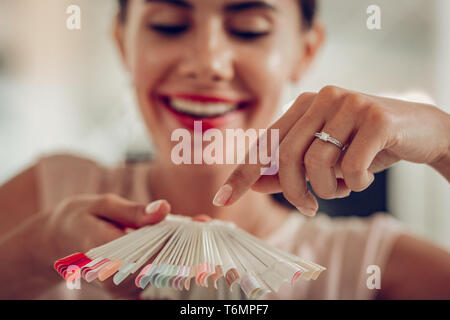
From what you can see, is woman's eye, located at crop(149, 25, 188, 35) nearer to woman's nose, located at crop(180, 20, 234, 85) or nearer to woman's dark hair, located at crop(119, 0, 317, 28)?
woman's nose, located at crop(180, 20, 234, 85)

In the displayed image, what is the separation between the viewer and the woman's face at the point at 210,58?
69 centimetres

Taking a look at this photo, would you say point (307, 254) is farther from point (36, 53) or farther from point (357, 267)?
point (36, 53)

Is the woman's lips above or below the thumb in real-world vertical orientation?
above

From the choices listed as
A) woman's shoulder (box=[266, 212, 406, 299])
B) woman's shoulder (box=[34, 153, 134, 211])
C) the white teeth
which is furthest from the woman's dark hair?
woman's shoulder (box=[266, 212, 406, 299])

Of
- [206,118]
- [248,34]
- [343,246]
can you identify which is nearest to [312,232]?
[343,246]

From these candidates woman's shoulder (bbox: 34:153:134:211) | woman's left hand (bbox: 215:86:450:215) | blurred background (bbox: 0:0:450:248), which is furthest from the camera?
blurred background (bbox: 0:0:450:248)

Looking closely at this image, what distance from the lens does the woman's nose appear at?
2.24 feet

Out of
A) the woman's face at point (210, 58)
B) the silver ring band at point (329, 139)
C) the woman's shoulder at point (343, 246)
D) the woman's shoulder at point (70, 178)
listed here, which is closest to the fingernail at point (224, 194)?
the silver ring band at point (329, 139)

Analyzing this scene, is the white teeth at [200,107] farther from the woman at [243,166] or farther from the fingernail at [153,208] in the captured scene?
the fingernail at [153,208]

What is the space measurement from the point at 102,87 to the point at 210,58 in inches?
75.5

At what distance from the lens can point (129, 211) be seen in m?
0.46

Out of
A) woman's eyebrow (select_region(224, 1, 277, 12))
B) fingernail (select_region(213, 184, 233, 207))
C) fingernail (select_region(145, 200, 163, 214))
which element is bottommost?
fingernail (select_region(145, 200, 163, 214))

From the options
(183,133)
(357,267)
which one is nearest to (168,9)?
(183,133)

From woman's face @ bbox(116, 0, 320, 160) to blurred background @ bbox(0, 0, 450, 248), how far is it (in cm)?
70
